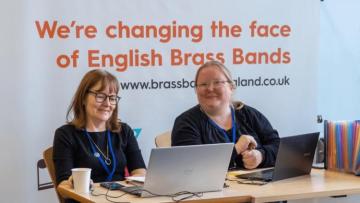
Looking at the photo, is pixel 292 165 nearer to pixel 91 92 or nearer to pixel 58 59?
pixel 91 92

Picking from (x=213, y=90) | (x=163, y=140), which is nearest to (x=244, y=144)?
(x=213, y=90)

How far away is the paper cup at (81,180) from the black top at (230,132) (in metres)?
0.81

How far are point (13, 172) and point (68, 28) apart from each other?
0.95m

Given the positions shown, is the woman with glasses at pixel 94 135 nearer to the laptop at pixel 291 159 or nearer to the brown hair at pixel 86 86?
the brown hair at pixel 86 86

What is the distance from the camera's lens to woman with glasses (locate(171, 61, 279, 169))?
3.65 meters


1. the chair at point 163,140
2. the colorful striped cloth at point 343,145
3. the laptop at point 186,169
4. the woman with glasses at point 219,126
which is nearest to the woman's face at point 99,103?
the woman with glasses at point 219,126

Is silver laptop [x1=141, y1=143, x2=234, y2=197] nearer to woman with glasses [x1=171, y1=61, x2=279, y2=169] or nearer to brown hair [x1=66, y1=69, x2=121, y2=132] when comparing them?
woman with glasses [x1=171, y1=61, x2=279, y2=169]

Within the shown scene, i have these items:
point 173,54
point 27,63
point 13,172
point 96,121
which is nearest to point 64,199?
point 96,121

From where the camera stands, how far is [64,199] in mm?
3404

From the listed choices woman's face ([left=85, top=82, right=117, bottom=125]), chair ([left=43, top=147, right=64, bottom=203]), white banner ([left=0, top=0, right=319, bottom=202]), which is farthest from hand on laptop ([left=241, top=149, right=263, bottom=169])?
chair ([left=43, top=147, right=64, bottom=203])

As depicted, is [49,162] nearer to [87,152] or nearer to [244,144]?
[87,152]

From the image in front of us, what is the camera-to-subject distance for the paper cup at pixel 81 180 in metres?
2.98

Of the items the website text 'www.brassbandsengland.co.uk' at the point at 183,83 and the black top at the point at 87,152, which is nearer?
the black top at the point at 87,152

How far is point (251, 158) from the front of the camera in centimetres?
360
